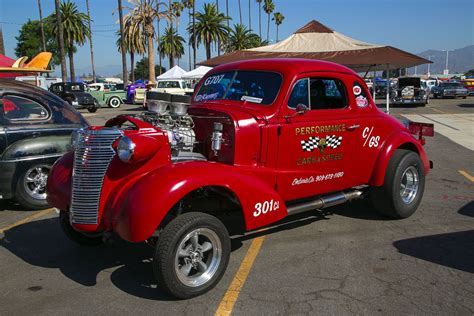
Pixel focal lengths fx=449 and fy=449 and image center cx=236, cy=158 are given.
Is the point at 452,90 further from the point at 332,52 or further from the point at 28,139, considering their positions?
the point at 28,139

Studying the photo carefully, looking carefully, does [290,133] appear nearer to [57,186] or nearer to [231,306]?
[231,306]

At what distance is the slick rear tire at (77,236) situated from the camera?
4570 millimetres

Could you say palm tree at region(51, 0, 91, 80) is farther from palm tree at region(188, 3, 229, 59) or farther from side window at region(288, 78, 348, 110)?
side window at region(288, 78, 348, 110)

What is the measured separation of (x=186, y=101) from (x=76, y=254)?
1926mm

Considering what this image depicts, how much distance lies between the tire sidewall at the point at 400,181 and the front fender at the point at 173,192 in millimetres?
2045

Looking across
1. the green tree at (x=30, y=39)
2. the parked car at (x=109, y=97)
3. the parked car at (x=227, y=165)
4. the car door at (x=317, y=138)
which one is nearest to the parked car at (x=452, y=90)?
the parked car at (x=109, y=97)

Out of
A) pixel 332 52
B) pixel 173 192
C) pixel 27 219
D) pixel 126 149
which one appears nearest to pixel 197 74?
pixel 332 52

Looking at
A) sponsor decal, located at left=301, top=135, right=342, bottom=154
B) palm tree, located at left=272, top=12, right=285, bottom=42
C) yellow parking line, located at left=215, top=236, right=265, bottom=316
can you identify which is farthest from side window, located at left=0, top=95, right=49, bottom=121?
palm tree, located at left=272, top=12, right=285, bottom=42

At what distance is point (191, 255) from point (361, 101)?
2793mm

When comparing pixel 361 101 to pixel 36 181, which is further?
pixel 36 181

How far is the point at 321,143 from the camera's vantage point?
470 centimetres

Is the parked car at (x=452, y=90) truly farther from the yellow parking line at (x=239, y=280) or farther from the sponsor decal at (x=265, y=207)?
the sponsor decal at (x=265, y=207)

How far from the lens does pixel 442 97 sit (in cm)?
3647

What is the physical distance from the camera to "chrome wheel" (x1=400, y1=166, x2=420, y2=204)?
5.65 m
